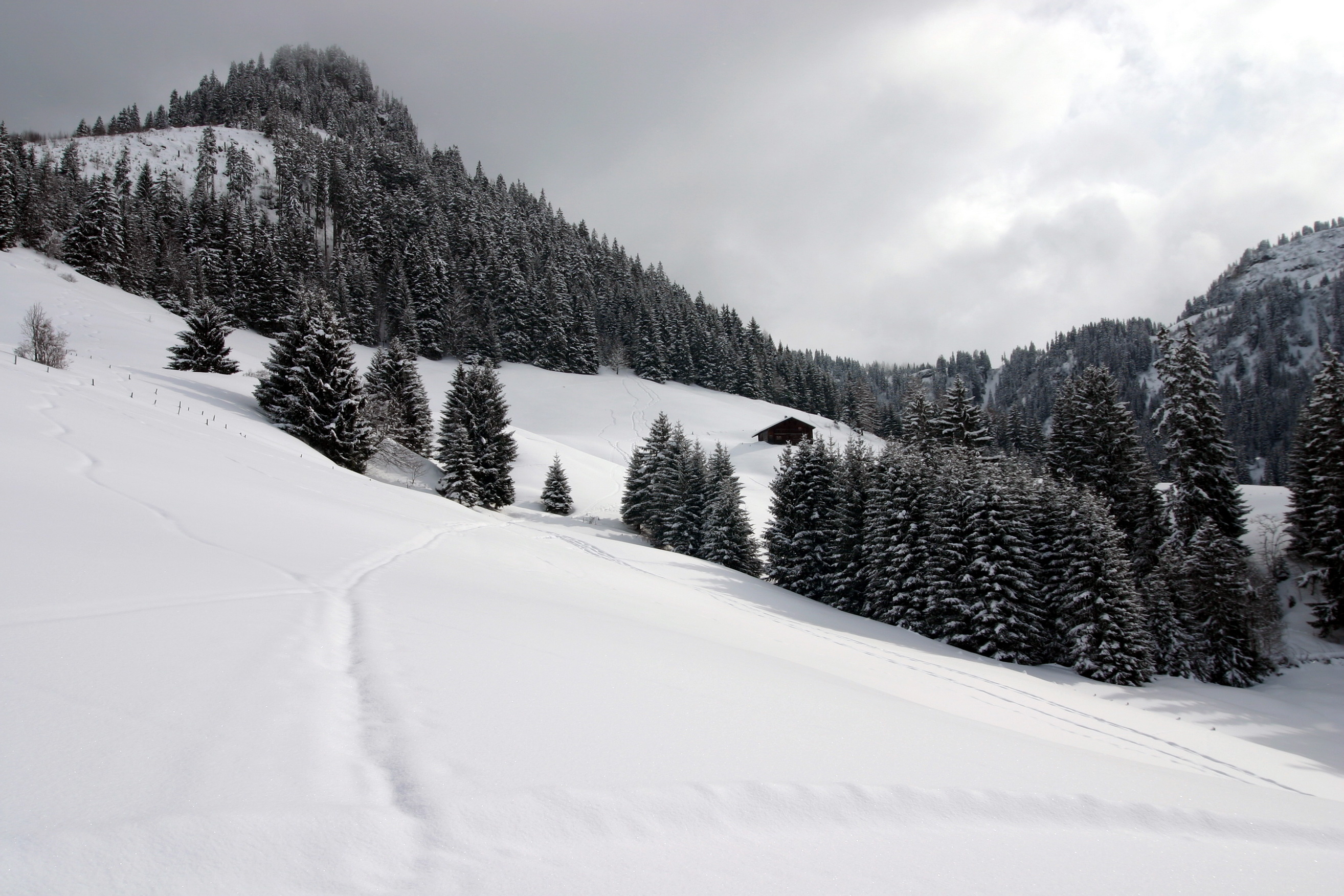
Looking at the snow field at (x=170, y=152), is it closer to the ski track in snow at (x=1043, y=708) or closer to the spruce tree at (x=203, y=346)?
the spruce tree at (x=203, y=346)

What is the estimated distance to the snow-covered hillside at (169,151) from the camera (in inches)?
3625

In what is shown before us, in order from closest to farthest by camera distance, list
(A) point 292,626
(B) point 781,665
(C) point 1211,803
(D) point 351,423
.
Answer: (C) point 1211,803, (A) point 292,626, (B) point 781,665, (D) point 351,423

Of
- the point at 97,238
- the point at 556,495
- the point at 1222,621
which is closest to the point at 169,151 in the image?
the point at 97,238

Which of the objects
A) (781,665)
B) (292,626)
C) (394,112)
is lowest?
(781,665)

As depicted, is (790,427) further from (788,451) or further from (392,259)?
(392,259)

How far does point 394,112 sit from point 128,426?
186m

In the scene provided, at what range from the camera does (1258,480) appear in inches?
4107

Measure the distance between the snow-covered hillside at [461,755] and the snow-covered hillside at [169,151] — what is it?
121 metres

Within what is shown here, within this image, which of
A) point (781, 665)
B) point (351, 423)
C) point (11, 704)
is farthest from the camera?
point (351, 423)

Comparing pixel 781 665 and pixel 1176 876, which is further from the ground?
pixel 1176 876

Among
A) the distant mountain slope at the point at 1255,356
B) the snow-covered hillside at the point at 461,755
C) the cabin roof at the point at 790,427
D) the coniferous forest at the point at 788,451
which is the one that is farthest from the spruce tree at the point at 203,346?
the distant mountain slope at the point at 1255,356

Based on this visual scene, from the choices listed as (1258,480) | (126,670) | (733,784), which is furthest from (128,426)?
(1258,480)

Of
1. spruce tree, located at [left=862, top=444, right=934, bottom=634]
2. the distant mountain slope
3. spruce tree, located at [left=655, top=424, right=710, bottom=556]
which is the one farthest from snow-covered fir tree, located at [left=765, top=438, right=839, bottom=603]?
the distant mountain slope

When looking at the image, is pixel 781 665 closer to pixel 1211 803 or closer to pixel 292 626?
pixel 1211 803
